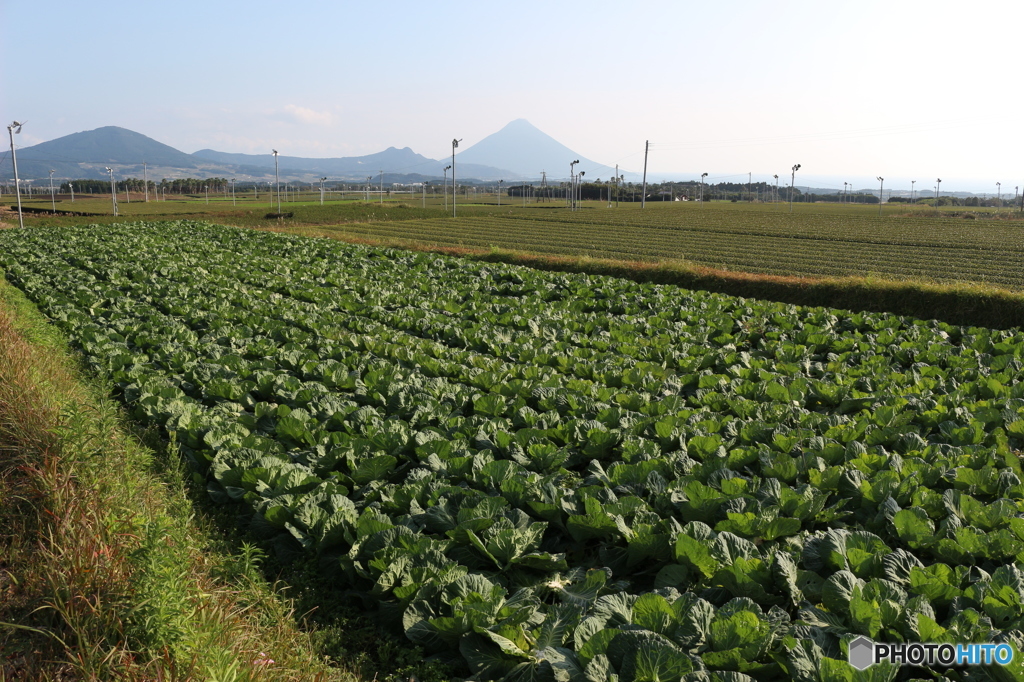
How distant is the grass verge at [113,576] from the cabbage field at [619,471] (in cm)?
56

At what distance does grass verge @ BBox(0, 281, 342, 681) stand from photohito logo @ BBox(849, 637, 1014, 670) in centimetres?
294

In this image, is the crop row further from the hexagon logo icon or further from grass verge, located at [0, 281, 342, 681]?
grass verge, located at [0, 281, 342, 681]

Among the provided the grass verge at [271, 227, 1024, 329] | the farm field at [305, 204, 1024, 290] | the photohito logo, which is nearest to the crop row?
the farm field at [305, 204, 1024, 290]

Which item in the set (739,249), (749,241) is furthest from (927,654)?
(749,241)

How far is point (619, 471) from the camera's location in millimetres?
5652

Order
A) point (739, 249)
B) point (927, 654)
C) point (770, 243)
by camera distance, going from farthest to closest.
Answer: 1. point (770, 243)
2. point (739, 249)
3. point (927, 654)

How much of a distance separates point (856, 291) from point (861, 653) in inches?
605

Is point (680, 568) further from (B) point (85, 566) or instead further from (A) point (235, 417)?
(A) point (235, 417)

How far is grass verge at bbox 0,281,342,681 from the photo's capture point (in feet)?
11.1

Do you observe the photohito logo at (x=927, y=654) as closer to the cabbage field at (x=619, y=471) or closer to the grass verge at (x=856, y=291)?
the cabbage field at (x=619, y=471)

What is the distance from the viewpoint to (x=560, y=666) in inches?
140

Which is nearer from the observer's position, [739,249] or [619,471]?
[619,471]

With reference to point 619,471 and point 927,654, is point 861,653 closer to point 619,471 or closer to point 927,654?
point 927,654

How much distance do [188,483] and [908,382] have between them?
9.02 metres
